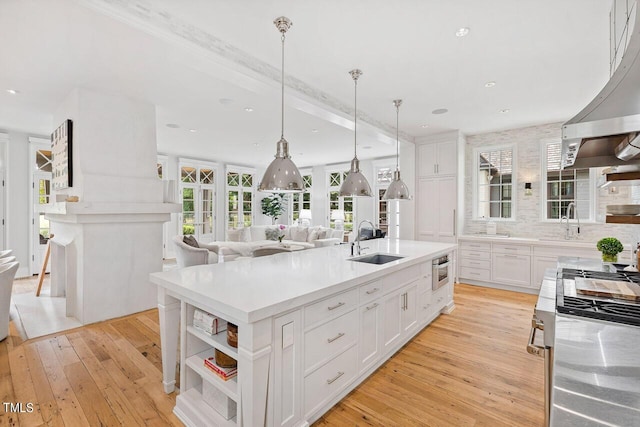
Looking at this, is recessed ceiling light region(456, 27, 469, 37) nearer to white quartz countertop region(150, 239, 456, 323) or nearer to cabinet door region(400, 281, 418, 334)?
white quartz countertop region(150, 239, 456, 323)

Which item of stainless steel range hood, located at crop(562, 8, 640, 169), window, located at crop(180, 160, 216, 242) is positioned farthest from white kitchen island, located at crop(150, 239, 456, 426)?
window, located at crop(180, 160, 216, 242)

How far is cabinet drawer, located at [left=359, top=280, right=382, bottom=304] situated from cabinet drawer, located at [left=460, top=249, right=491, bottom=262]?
361 cm

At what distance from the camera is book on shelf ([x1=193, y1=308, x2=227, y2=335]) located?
5.80 feet

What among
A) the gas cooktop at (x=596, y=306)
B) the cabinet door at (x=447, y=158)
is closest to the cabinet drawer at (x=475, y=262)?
the cabinet door at (x=447, y=158)

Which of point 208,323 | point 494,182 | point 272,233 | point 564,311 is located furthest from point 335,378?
point 272,233

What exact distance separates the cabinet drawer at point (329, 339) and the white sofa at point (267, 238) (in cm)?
434

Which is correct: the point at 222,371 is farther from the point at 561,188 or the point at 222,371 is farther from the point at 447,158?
the point at 561,188

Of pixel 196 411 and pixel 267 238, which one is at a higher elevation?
pixel 267 238

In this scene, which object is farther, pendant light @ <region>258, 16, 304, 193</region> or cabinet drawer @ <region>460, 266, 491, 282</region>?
cabinet drawer @ <region>460, 266, 491, 282</region>

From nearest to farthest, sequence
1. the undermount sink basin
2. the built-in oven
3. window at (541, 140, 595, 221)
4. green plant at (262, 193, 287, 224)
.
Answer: the undermount sink basin
the built-in oven
window at (541, 140, 595, 221)
green plant at (262, 193, 287, 224)

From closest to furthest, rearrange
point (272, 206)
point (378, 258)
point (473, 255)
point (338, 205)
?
point (378, 258), point (473, 255), point (338, 205), point (272, 206)

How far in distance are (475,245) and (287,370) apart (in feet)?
15.2

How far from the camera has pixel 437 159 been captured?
220 inches

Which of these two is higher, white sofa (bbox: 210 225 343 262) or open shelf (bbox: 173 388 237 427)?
white sofa (bbox: 210 225 343 262)
